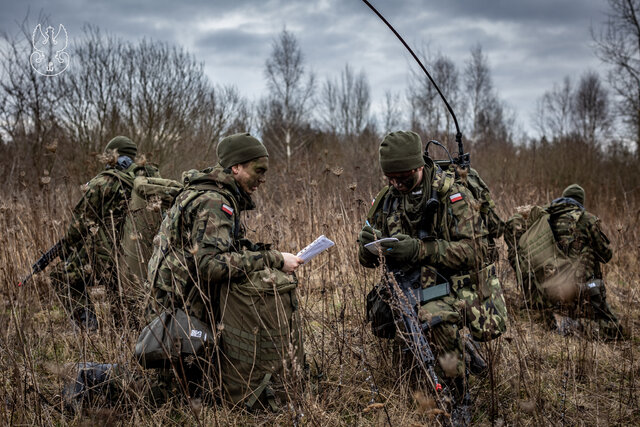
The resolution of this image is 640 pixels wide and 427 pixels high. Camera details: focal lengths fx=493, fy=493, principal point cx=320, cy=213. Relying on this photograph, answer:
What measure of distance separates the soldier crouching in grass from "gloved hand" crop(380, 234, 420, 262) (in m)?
0.57

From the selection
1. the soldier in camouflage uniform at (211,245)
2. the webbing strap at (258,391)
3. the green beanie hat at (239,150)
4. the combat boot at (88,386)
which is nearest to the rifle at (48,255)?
the combat boot at (88,386)

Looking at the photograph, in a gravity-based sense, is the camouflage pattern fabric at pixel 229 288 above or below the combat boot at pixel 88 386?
above

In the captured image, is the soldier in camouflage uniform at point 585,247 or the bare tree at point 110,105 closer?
the soldier in camouflage uniform at point 585,247

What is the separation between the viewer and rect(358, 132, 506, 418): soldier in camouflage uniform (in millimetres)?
2938

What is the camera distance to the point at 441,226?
10.3ft

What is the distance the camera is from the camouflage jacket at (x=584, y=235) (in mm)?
4984

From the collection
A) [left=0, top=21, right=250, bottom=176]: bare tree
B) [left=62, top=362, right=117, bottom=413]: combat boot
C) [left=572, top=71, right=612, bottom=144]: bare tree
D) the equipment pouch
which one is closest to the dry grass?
[left=62, top=362, right=117, bottom=413]: combat boot

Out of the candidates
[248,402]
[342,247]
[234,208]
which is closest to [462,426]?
[248,402]

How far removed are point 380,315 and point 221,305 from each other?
1.01 m

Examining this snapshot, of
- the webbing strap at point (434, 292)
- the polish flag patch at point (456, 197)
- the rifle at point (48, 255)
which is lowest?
the webbing strap at point (434, 292)

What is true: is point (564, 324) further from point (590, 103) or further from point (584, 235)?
point (590, 103)

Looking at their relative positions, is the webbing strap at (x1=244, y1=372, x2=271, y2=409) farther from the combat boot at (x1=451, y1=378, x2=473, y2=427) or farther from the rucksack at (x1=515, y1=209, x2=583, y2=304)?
the rucksack at (x1=515, y1=209, x2=583, y2=304)

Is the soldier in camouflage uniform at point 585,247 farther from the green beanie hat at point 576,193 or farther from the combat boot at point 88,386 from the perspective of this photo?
the combat boot at point 88,386

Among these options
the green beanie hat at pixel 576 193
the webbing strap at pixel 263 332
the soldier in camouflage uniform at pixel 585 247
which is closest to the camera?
the webbing strap at pixel 263 332
